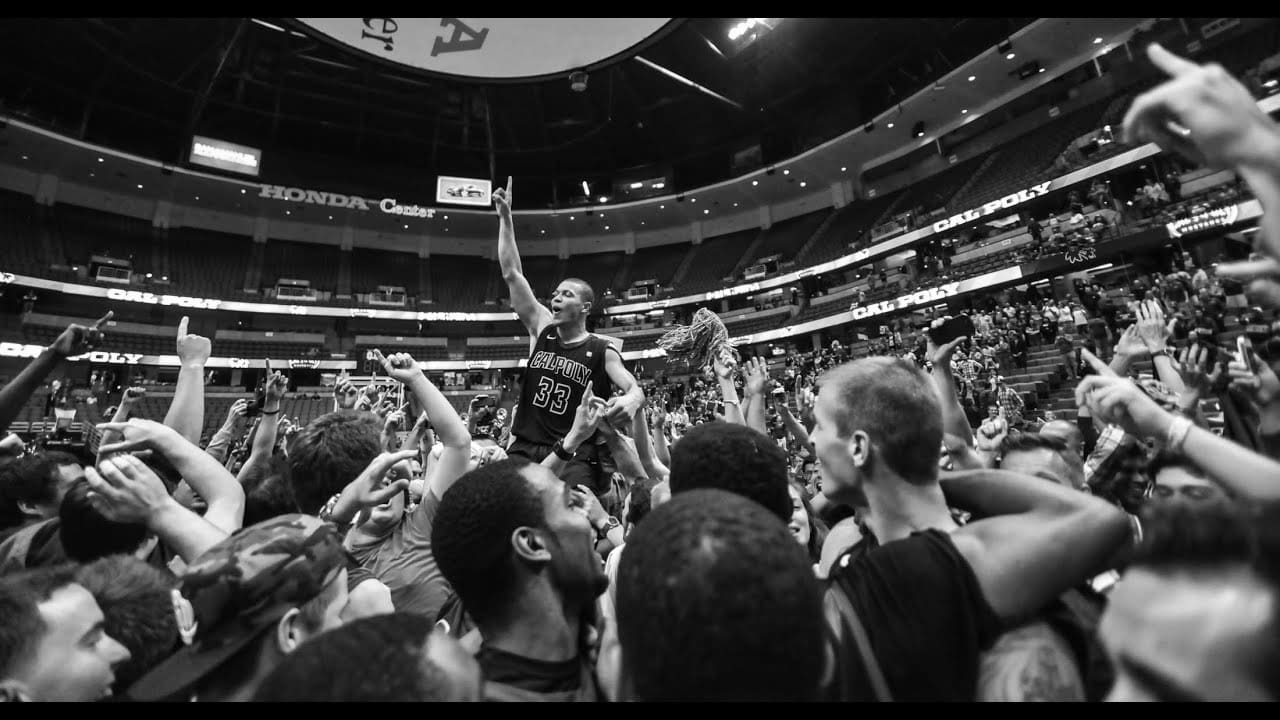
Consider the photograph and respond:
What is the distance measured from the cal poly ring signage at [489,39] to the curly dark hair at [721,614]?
11674mm

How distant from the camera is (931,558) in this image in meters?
1.21

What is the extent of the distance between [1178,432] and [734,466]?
1138 mm

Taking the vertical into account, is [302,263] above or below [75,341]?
above

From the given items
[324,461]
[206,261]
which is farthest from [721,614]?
[206,261]

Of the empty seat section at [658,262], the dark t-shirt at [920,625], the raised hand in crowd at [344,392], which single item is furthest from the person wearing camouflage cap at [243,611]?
the empty seat section at [658,262]

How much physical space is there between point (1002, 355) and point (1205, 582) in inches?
637

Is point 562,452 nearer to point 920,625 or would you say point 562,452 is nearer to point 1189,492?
point 920,625

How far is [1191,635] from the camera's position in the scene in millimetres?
781

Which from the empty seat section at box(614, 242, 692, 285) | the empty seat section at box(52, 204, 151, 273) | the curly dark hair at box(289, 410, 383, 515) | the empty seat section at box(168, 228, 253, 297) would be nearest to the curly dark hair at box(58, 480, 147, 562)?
the curly dark hair at box(289, 410, 383, 515)

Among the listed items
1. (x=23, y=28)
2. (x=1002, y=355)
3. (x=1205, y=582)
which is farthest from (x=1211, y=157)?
(x=23, y=28)

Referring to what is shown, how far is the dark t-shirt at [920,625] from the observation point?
3.68ft

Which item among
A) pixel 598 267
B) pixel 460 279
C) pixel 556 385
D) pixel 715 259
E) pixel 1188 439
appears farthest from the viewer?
pixel 598 267

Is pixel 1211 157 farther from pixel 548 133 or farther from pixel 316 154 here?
pixel 316 154

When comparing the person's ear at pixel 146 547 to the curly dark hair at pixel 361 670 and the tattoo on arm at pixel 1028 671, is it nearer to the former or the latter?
the curly dark hair at pixel 361 670
